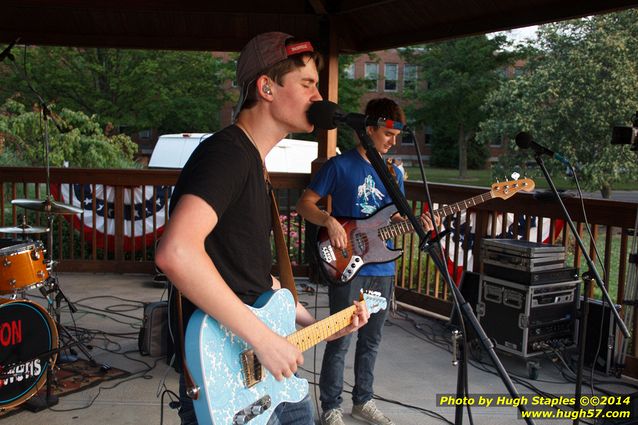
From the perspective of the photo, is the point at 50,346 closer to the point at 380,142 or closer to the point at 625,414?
the point at 380,142

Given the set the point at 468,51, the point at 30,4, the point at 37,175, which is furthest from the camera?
the point at 468,51

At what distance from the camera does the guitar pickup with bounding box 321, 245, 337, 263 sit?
3588 millimetres

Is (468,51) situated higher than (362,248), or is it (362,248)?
(468,51)

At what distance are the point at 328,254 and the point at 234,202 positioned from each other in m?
1.88

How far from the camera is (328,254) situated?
3.60m

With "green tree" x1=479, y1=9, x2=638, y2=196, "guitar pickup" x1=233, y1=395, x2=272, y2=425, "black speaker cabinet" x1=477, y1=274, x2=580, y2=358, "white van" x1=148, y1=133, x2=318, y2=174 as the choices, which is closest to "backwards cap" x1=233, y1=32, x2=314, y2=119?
"guitar pickup" x1=233, y1=395, x2=272, y2=425

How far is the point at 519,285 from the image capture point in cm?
472

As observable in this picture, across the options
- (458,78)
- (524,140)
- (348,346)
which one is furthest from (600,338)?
(458,78)

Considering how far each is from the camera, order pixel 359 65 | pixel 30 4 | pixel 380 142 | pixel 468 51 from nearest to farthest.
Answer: pixel 380 142 → pixel 30 4 → pixel 468 51 → pixel 359 65

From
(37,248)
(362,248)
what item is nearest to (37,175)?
(37,248)

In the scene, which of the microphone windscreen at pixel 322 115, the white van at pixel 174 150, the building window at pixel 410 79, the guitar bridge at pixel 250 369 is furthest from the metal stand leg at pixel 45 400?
the building window at pixel 410 79

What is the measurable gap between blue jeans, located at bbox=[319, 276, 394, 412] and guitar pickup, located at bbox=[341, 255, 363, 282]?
0.04 meters

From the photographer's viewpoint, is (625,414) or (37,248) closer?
(625,414)

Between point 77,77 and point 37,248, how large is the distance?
52.2 feet
